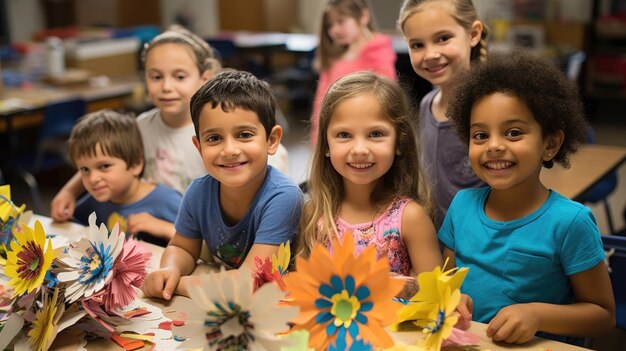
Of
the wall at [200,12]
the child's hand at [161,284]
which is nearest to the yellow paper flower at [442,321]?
the child's hand at [161,284]

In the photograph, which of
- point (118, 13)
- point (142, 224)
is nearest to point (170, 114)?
point (142, 224)

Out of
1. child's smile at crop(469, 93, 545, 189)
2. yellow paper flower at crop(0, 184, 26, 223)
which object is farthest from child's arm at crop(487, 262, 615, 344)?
yellow paper flower at crop(0, 184, 26, 223)

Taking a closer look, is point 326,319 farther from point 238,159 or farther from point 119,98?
point 119,98

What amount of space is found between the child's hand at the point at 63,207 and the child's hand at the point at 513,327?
150cm

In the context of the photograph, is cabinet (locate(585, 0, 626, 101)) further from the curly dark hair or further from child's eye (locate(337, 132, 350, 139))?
child's eye (locate(337, 132, 350, 139))

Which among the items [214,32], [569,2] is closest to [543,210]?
[569,2]

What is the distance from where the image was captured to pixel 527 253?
4.85 ft

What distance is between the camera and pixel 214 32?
8922mm

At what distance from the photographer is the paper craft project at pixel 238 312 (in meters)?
1.09

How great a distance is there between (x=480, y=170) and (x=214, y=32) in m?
7.85

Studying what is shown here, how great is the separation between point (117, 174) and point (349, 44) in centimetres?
205

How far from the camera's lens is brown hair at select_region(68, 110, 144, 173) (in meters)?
2.21

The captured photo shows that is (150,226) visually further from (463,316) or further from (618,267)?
(618,267)

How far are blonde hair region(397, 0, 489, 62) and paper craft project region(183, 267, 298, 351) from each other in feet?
3.92
